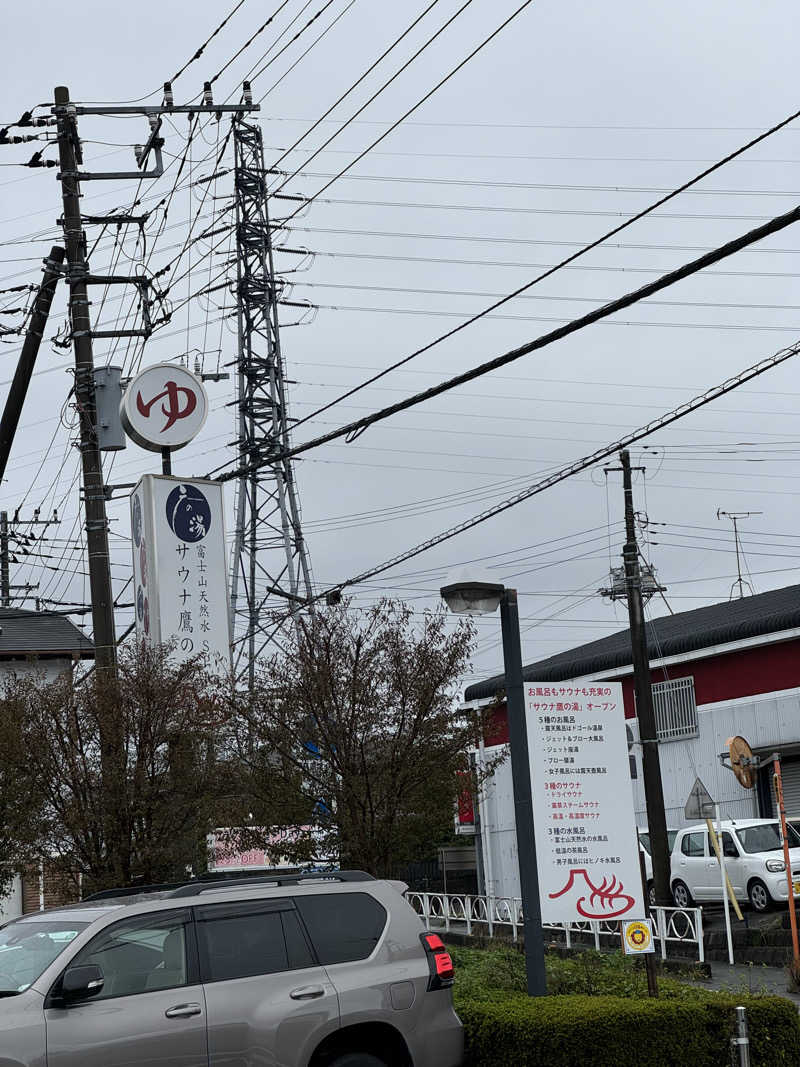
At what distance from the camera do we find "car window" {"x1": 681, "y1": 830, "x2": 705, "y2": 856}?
26.0 metres

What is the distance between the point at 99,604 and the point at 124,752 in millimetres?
2152

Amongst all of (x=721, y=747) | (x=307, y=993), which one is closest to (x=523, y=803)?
(x=307, y=993)

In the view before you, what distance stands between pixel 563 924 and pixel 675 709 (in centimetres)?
1136

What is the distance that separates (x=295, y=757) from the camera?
642 inches

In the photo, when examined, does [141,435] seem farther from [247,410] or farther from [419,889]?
[419,889]

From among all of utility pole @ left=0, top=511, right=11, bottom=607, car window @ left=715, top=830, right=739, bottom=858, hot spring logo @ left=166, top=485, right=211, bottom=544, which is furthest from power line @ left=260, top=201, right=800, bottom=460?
utility pole @ left=0, top=511, right=11, bottom=607

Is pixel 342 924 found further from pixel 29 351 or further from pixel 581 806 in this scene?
pixel 29 351

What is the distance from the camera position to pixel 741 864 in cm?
2462

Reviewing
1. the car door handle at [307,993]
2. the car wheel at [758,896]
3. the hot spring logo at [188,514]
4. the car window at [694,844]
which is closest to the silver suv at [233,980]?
the car door handle at [307,993]

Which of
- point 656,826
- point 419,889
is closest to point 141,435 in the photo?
point 656,826

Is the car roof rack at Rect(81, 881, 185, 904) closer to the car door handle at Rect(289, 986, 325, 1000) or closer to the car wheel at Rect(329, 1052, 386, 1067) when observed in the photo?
the car door handle at Rect(289, 986, 325, 1000)

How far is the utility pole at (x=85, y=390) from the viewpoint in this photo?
58.5 ft

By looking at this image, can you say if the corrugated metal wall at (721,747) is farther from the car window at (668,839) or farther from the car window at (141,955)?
the car window at (141,955)

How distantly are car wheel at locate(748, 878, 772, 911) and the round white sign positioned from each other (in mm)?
12258
